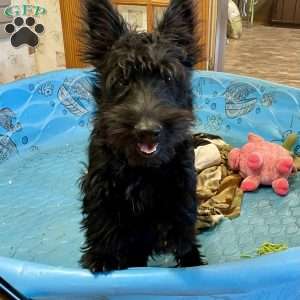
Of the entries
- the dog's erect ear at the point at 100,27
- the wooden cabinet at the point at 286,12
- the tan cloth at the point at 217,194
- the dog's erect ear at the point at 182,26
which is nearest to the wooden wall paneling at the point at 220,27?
the tan cloth at the point at 217,194

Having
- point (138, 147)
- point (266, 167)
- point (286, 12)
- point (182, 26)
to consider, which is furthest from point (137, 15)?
point (286, 12)

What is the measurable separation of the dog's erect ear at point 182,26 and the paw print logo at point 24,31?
212cm

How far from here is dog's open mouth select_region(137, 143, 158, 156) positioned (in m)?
1.27

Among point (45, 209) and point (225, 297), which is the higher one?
point (225, 297)

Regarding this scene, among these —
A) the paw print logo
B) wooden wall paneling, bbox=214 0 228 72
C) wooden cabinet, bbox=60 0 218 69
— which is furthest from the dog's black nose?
the paw print logo

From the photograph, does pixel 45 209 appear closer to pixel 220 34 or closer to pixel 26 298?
pixel 26 298

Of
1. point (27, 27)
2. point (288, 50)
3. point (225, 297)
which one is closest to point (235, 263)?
point (225, 297)

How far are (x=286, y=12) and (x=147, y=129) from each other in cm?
694

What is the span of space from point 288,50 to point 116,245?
4936mm

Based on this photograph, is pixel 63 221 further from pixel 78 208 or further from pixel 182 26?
pixel 182 26

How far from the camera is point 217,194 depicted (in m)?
2.35

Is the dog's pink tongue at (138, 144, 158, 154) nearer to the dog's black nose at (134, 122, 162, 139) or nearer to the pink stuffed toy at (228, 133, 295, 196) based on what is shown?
the dog's black nose at (134, 122, 162, 139)

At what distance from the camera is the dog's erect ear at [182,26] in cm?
152

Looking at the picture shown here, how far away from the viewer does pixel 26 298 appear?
1327 millimetres
